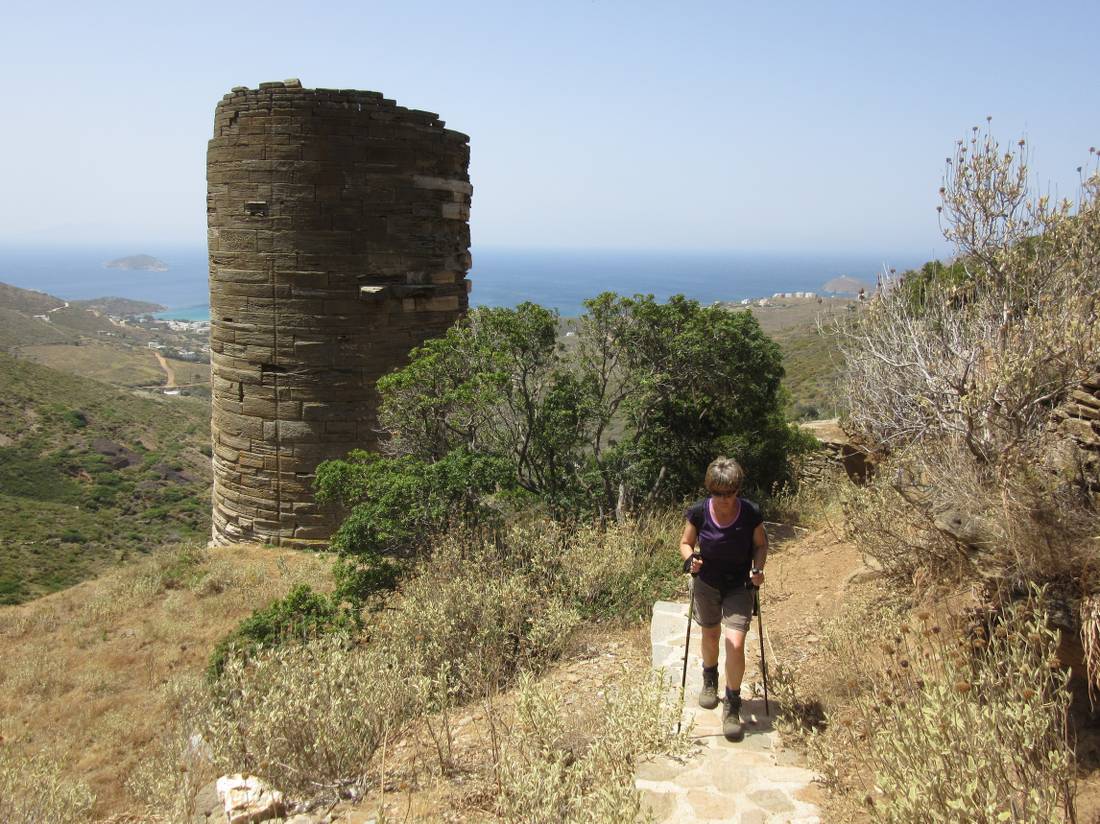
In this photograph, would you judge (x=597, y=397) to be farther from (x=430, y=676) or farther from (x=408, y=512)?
(x=430, y=676)

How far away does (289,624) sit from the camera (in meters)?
6.46

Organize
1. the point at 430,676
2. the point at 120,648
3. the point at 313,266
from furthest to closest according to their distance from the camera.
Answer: the point at 313,266, the point at 120,648, the point at 430,676

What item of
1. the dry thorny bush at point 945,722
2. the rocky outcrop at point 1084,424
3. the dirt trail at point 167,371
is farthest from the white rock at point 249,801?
the dirt trail at point 167,371

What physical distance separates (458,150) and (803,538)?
6466mm

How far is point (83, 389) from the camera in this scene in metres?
34.4

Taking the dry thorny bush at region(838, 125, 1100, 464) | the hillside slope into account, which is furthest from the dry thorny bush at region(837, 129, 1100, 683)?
the hillside slope

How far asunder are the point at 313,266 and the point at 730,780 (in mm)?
7600

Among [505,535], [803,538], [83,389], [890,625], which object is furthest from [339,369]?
[83,389]

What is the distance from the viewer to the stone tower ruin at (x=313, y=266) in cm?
905

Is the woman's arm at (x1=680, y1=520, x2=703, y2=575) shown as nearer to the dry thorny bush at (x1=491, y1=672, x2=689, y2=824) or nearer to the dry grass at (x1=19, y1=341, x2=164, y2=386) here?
the dry thorny bush at (x1=491, y1=672, x2=689, y2=824)

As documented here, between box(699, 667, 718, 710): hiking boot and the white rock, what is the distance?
2.38 m

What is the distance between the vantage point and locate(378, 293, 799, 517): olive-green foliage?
7.70 metres

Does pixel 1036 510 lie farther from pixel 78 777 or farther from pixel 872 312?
pixel 78 777

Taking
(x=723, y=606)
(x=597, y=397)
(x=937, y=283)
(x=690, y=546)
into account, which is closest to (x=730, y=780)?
(x=723, y=606)
